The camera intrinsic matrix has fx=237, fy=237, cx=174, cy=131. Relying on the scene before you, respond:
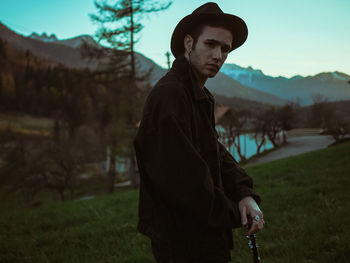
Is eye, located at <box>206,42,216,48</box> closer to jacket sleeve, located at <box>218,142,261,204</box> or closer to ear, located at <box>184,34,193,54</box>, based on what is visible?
ear, located at <box>184,34,193,54</box>

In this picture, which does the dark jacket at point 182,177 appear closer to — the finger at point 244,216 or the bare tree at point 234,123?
the finger at point 244,216

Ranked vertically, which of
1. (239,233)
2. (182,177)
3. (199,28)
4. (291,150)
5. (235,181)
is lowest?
(291,150)

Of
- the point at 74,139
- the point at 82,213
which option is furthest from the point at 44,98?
the point at 82,213

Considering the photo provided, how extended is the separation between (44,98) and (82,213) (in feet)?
124

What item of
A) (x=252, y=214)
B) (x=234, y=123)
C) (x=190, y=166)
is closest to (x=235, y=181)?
(x=252, y=214)

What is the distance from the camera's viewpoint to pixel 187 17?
1.29m

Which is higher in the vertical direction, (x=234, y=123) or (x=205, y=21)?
(x=205, y=21)

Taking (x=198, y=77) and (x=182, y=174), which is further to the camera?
(x=198, y=77)

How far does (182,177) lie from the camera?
950 mm

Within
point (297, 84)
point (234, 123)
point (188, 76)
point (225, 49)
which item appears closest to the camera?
point (188, 76)

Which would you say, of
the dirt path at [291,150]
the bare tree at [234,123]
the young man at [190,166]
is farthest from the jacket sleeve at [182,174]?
the bare tree at [234,123]

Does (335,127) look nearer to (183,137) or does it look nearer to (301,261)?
(301,261)

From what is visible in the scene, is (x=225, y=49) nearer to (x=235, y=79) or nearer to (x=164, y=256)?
(x=164, y=256)

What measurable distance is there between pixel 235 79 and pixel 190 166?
13745cm
